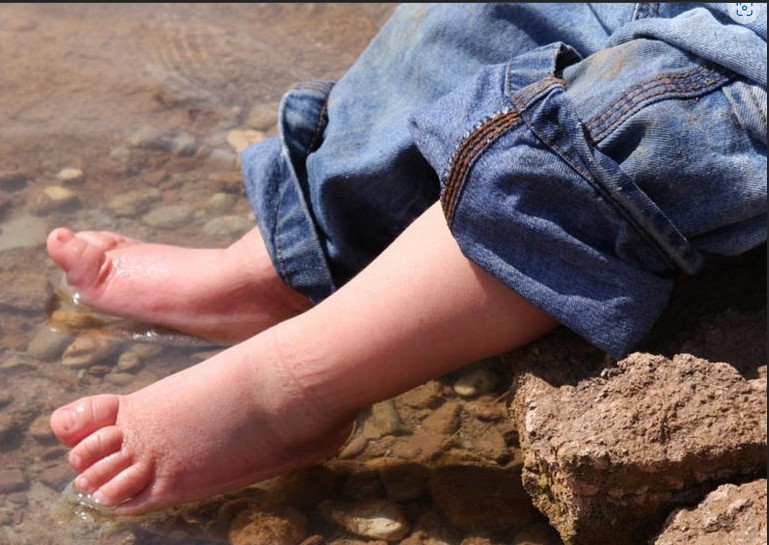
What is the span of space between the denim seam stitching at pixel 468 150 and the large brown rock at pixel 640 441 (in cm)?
30

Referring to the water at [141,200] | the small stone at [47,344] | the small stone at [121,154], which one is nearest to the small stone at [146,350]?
the water at [141,200]

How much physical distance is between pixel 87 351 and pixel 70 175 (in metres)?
0.54

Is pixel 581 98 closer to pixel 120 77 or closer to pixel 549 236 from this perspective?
pixel 549 236

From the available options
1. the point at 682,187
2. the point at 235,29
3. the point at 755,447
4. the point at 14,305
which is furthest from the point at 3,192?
the point at 755,447

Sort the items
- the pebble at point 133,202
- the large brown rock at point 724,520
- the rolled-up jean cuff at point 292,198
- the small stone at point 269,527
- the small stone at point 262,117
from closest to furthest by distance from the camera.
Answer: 1. the large brown rock at point 724,520
2. the small stone at point 269,527
3. the rolled-up jean cuff at point 292,198
4. the pebble at point 133,202
5. the small stone at point 262,117

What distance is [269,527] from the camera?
171cm

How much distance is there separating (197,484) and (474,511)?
1.35 ft

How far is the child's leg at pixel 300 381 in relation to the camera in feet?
5.49

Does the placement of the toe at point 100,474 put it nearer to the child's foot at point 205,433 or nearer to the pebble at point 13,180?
the child's foot at point 205,433

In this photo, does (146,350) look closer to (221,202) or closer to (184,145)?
(221,202)

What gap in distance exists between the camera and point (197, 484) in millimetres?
1764

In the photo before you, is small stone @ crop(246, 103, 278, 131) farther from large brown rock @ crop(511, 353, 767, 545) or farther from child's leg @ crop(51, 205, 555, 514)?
large brown rock @ crop(511, 353, 767, 545)

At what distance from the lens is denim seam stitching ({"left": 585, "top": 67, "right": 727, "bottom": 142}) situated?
62.6 inches

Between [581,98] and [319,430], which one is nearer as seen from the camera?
[581,98]
